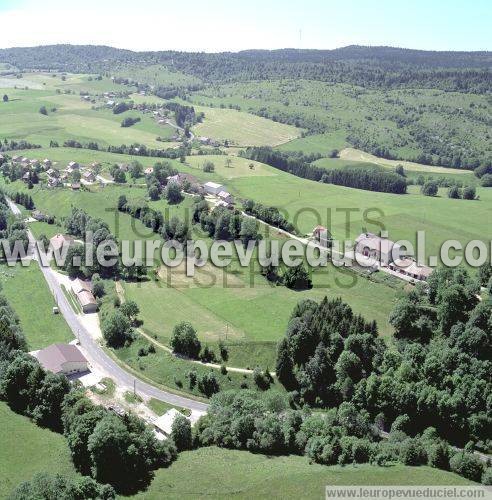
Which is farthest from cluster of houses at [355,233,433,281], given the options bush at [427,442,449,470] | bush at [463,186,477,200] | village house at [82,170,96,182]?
village house at [82,170,96,182]

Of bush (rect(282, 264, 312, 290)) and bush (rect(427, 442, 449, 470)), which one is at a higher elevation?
bush (rect(282, 264, 312, 290))

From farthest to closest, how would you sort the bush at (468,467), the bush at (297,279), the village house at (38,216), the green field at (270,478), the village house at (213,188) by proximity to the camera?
the village house at (213,188)
the village house at (38,216)
the bush at (297,279)
the bush at (468,467)
the green field at (270,478)

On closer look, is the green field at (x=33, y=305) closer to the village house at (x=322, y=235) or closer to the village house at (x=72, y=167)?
the village house at (x=322, y=235)

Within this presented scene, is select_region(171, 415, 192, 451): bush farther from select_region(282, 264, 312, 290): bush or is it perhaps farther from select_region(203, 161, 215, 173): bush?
select_region(203, 161, 215, 173): bush

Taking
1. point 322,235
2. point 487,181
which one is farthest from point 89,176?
point 487,181

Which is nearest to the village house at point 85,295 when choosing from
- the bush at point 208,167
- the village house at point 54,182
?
the village house at point 54,182

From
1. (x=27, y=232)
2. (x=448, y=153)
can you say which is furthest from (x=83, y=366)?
(x=448, y=153)
